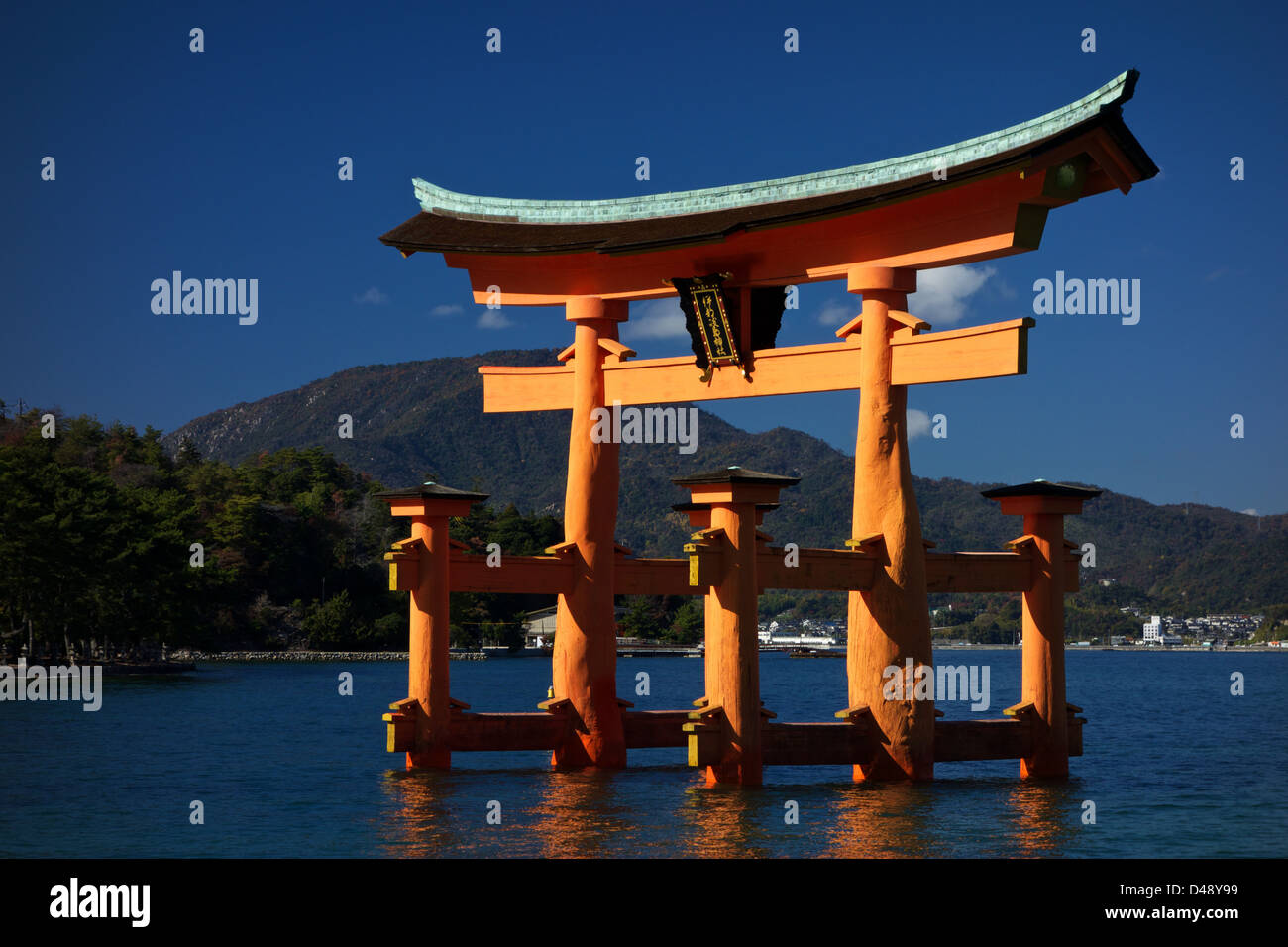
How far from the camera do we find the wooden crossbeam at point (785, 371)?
16453mm

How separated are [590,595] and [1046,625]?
20.3 ft

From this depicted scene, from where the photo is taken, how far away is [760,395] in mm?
19078

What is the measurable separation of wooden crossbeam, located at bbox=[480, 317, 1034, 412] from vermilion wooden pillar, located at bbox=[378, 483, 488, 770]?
8.82 feet

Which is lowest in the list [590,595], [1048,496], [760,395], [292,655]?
[292,655]

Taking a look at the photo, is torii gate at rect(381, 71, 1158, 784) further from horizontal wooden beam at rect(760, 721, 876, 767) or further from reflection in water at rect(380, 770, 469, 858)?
reflection in water at rect(380, 770, 469, 858)

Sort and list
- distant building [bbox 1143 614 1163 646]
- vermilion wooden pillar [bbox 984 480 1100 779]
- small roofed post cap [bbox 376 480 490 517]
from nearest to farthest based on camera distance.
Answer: small roofed post cap [bbox 376 480 490 517] < vermilion wooden pillar [bbox 984 480 1100 779] < distant building [bbox 1143 614 1163 646]

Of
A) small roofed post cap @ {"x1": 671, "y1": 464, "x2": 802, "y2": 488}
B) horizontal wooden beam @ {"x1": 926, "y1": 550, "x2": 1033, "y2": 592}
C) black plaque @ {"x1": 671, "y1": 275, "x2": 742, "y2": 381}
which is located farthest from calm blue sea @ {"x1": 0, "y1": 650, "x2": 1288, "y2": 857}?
black plaque @ {"x1": 671, "y1": 275, "x2": 742, "y2": 381}

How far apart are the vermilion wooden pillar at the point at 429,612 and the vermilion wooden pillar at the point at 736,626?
12.0ft

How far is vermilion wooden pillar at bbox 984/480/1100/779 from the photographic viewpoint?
62.3 feet

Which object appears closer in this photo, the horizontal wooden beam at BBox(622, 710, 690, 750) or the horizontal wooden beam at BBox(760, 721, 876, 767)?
the horizontal wooden beam at BBox(760, 721, 876, 767)

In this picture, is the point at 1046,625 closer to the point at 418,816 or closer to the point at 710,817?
the point at 710,817

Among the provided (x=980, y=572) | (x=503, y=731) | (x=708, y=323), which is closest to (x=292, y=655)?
(x=503, y=731)

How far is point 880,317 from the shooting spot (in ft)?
58.7
